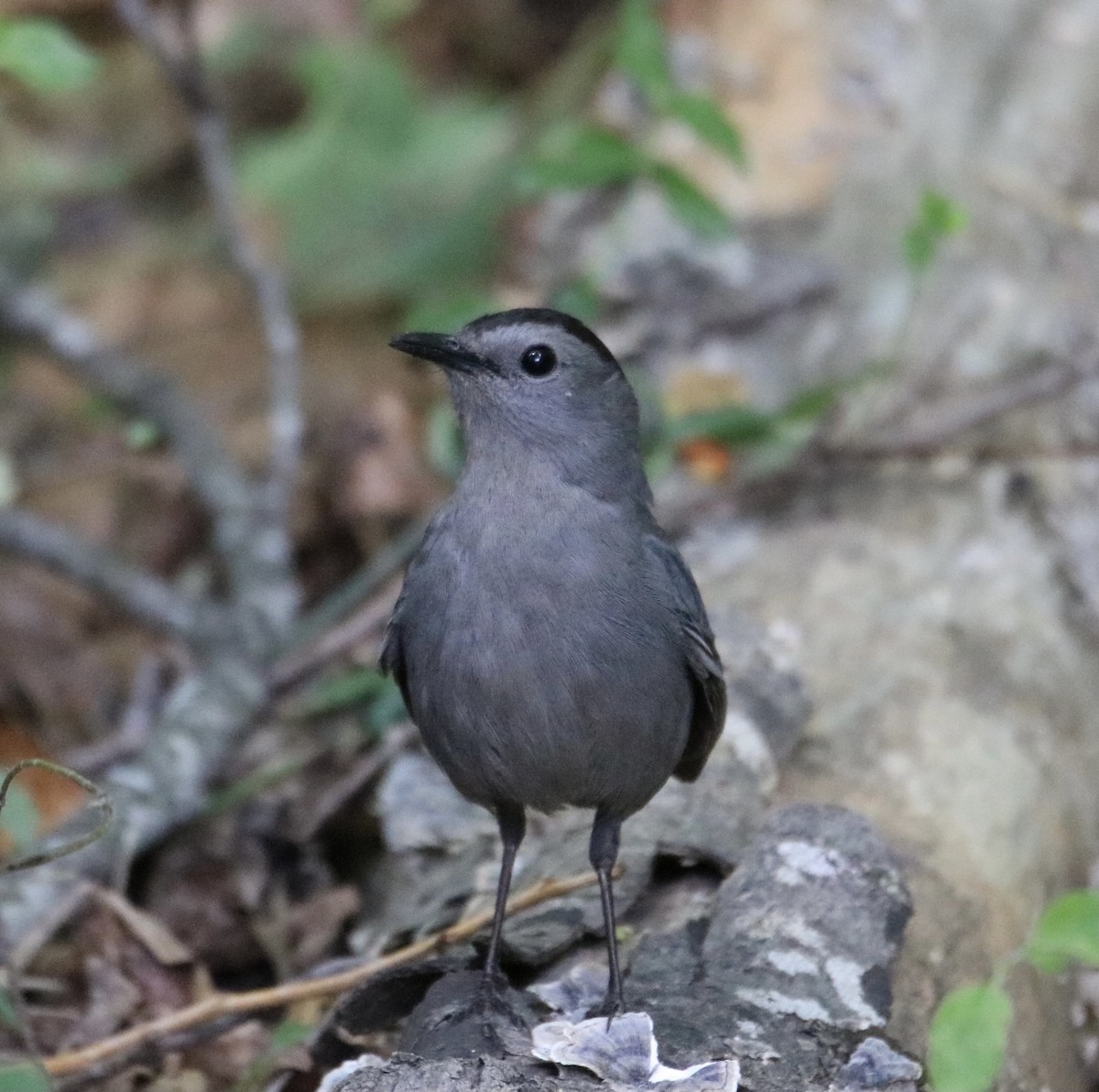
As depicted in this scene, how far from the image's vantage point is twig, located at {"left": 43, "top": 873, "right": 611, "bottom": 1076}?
3270mm

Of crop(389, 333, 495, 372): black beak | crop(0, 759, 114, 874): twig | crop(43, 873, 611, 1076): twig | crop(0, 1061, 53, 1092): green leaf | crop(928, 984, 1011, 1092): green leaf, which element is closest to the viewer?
crop(928, 984, 1011, 1092): green leaf

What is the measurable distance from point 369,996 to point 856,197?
3.89 metres

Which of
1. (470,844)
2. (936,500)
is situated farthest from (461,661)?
(936,500)

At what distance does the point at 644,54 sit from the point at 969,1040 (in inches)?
141

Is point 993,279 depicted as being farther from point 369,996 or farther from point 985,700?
point 369,996

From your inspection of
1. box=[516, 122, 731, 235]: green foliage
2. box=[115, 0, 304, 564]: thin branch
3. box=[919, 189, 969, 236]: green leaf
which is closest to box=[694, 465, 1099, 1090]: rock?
box=[919, 189, 969, 236]: green leaf

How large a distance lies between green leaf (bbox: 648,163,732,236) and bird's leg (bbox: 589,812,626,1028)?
2.46 metres

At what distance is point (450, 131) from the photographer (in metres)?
7.55

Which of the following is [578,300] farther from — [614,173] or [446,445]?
[446,445]

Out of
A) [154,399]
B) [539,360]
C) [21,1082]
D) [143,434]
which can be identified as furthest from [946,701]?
[154,399]

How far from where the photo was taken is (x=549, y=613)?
10.3ft

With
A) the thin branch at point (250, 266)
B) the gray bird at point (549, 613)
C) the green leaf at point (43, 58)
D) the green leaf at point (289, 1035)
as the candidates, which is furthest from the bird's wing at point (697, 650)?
the thin branch at point (250, 266)

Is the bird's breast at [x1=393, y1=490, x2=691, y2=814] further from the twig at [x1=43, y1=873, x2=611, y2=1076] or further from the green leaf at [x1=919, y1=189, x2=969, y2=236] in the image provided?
the green leaf at [x1=919, y1=189, x2=969, y2=236]

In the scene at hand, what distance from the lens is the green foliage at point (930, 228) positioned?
15.1 ft
